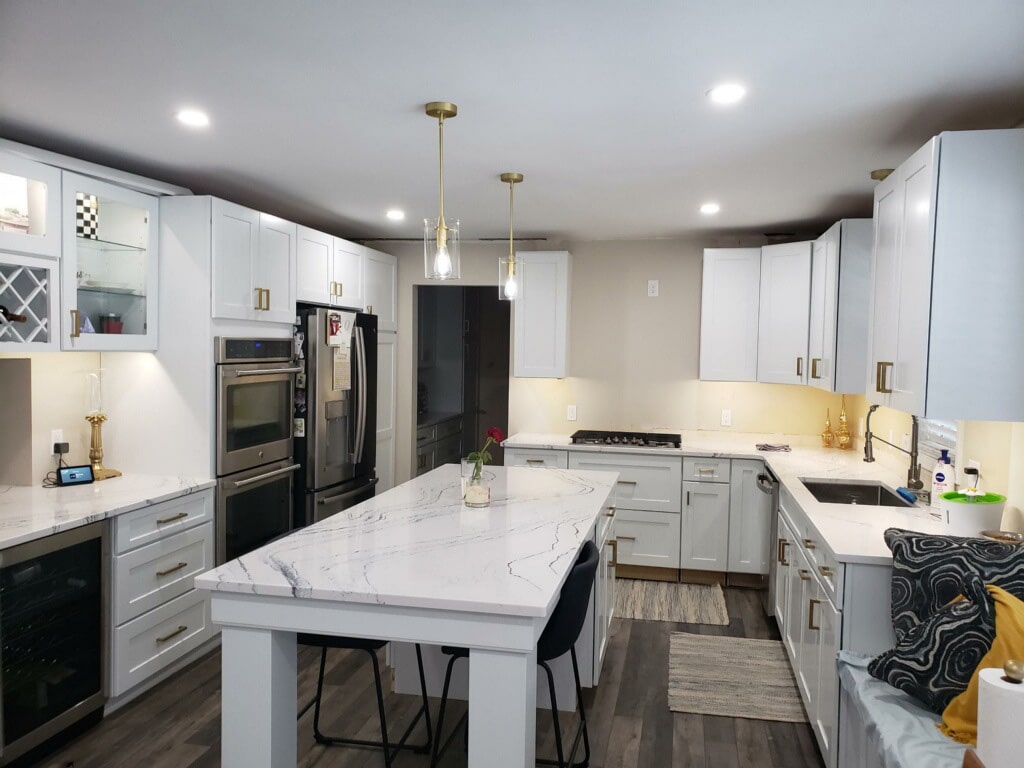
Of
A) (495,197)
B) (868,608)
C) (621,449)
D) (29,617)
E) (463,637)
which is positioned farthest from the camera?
(621,449)

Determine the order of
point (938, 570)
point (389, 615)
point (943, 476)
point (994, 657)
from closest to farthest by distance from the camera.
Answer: point (994, 657) → point (389, 615) → point (938, 570) → point (943, 476)

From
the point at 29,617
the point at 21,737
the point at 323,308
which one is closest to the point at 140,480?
the point at 29,617

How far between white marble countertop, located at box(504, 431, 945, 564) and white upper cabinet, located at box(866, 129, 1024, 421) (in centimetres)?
54

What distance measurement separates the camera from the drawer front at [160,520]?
10.1 feet

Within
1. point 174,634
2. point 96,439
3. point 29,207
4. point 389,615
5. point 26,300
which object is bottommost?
point 174,634

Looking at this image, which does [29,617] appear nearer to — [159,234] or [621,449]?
[159,234]

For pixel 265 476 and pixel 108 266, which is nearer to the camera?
pixel 108 266

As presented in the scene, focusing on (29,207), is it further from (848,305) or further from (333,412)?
(848,305)

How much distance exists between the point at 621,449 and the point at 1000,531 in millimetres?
2613

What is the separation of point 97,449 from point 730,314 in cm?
388

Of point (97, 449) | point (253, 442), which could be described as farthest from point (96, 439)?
point (253, 442)

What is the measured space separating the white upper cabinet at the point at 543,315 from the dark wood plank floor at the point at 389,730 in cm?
230

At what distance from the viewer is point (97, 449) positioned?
11.7 ft

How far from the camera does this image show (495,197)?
411 centimetres
